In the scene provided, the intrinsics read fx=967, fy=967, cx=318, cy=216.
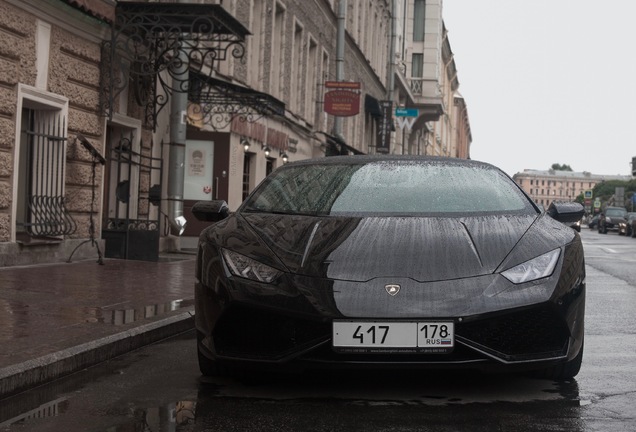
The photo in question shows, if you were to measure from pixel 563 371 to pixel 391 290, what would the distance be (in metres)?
1.22

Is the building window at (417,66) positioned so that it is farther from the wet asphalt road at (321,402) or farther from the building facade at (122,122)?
the wet asphalt road at (321,402)

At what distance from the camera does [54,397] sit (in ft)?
16.6

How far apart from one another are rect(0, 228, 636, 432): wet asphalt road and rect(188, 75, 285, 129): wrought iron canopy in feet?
42.8

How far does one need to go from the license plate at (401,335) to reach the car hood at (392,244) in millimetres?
272

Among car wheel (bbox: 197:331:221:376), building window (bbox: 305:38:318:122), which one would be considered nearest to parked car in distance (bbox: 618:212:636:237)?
building window (bbox: 305:38:318:122)

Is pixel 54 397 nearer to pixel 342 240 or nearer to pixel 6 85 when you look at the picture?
pixel 342 240

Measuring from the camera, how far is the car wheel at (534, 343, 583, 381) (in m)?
5.23

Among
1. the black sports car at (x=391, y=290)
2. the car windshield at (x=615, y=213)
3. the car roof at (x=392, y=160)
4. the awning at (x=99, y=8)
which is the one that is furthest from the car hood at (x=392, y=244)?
the car windshield at (x=615, y=213)

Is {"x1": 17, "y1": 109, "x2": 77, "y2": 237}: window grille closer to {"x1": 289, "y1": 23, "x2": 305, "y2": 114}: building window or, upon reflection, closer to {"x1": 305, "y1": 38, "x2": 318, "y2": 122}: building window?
{"x1": 289, "y1": 23, "x2": 305, "y2": 114}: building window

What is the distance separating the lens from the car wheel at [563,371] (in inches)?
206

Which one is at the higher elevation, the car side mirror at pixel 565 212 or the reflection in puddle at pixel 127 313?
the car side mirror at pixel 565 212

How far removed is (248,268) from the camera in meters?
5.02

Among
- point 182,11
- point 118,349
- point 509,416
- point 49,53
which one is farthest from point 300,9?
point 509,416

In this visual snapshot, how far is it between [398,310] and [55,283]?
6.29 meters
